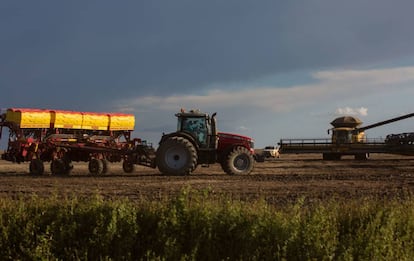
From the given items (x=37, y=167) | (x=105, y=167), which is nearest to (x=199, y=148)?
(x=105, y=167)

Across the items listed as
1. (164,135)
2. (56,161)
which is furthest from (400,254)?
(56,161)

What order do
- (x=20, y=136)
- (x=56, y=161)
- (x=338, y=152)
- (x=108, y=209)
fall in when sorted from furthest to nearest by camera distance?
(x=338, y=152)
(x=20, y=136)
(x=56, y=161)
(x=108, y=209)

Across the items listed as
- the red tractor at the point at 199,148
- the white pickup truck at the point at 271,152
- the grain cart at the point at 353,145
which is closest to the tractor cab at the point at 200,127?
the red tractor at the point at 199,148

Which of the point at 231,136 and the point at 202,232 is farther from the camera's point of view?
the point at 231,136

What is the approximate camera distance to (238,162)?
20.6 m

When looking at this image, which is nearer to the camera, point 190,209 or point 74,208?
point 190,209

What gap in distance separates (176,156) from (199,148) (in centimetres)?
107

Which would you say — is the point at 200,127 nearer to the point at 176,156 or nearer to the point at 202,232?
the point at 176,156

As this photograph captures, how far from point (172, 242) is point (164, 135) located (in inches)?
566

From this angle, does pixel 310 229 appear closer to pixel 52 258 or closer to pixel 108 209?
pixel 108 209

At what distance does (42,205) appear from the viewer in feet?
24.2

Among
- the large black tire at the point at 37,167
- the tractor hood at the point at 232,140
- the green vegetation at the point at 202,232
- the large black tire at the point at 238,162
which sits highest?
the tractor hood at the point at 232,140

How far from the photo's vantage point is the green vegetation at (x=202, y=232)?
5980 millimetres

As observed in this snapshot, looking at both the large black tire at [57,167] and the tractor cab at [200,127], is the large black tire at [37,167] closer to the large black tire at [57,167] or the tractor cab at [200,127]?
the large black tire at [57,167]
